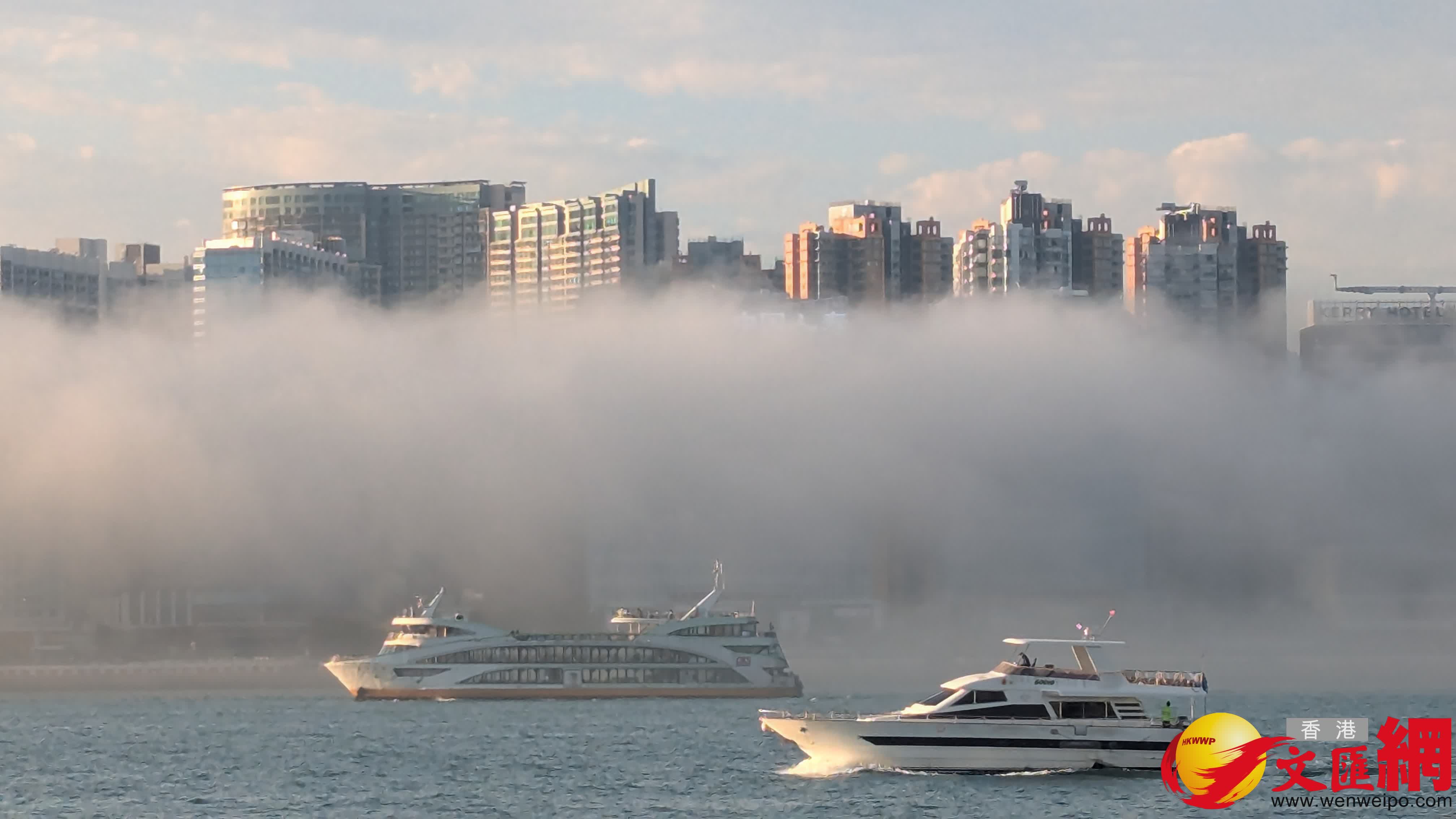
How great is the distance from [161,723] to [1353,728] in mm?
66165

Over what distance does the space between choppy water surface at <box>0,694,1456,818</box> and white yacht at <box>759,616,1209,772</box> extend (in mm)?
1057

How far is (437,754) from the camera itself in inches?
3841

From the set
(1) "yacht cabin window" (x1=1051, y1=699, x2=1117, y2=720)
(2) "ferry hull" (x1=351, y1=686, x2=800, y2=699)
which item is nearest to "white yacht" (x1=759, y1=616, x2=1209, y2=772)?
(1) "yacht cabin window" (x1=1051, y1=699, x2=1117, y2=720)

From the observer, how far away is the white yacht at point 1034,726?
76.0 m

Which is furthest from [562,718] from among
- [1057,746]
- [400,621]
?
[1057,746]

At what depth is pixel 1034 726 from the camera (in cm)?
7619

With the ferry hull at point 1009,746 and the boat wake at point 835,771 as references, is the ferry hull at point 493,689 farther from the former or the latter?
the ferry hull at point 1009,746

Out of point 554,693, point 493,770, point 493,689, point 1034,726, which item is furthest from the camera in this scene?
point 554,693

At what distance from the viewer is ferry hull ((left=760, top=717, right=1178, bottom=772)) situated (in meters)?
75.9

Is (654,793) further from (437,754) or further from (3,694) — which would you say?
(3,694)

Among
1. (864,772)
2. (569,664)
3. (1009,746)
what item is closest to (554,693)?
(569,664)

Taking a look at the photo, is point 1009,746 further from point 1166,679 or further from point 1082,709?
point 1166,679

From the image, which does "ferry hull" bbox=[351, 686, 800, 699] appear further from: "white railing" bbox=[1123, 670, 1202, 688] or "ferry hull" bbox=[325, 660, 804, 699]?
"white railing" bbox=[1123, 670, 1202, 688]

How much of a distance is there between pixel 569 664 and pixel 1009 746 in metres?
74.2
